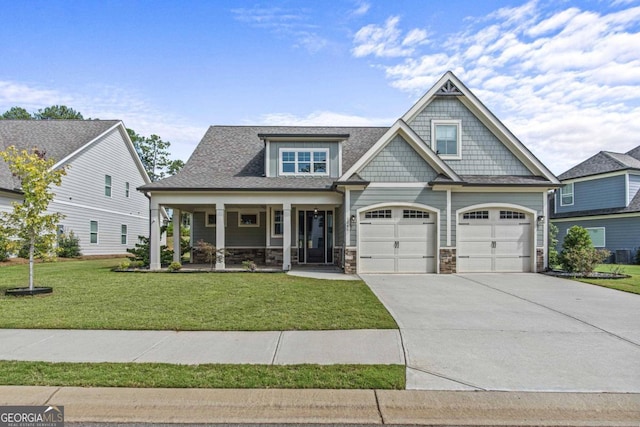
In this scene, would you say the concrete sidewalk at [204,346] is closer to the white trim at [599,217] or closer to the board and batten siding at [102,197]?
the board and batten siding at [102,197]

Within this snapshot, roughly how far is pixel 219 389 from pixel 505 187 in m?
13.3

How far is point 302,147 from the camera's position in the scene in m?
16.0

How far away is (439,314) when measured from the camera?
299 inches

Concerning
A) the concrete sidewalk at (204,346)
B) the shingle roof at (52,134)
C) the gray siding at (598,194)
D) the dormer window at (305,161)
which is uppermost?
the shingle roof at (52,134)

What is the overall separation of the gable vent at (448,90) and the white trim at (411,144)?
2.78 metres

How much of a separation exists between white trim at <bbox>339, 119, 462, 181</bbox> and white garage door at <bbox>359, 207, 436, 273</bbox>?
163 cm

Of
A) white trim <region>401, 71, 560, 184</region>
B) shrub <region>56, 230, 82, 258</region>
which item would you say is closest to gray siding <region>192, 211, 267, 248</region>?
white trim <region>401, 71, 560, 184</region>

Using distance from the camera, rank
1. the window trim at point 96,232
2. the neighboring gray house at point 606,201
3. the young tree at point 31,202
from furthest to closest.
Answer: the window trim at point 96,232
the neighboring gray house at point 606,201
the young tree at point 31,202

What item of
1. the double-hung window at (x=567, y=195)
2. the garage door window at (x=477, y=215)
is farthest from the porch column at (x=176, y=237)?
the double-hung window at (x=567, y=195)

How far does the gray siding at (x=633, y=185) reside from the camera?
21391 mm

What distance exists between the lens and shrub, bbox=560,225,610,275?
43.2ft

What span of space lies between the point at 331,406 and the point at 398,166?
11215 mm

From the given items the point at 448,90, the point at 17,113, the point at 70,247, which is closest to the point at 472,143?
the point at 448,90

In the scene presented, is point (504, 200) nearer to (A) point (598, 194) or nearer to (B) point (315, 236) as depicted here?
(B) point (315, 236)
